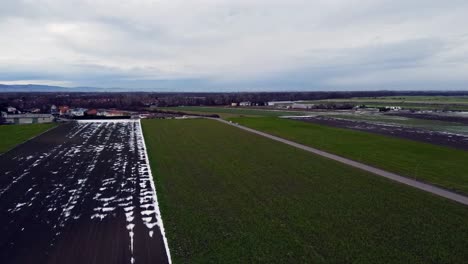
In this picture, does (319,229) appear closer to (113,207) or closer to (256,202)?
(256,202)

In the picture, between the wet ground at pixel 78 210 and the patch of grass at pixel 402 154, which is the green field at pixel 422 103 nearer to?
the patch of grass at pixel 402 154

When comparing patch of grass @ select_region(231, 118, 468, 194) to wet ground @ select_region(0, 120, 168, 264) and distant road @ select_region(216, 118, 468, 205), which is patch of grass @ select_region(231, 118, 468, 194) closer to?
distant road @ select_region(216, 118, 468, 205)

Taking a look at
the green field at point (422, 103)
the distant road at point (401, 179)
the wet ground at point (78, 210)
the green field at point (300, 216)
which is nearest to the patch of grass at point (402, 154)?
the distant road at point (401, 179)

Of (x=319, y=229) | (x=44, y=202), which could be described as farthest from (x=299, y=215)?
(x=44, y=202)

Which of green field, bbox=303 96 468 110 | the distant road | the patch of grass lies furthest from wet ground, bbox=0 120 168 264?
green field, bbox=303 96 468 110

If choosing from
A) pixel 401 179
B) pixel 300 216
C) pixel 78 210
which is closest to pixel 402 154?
pixel 401 179
